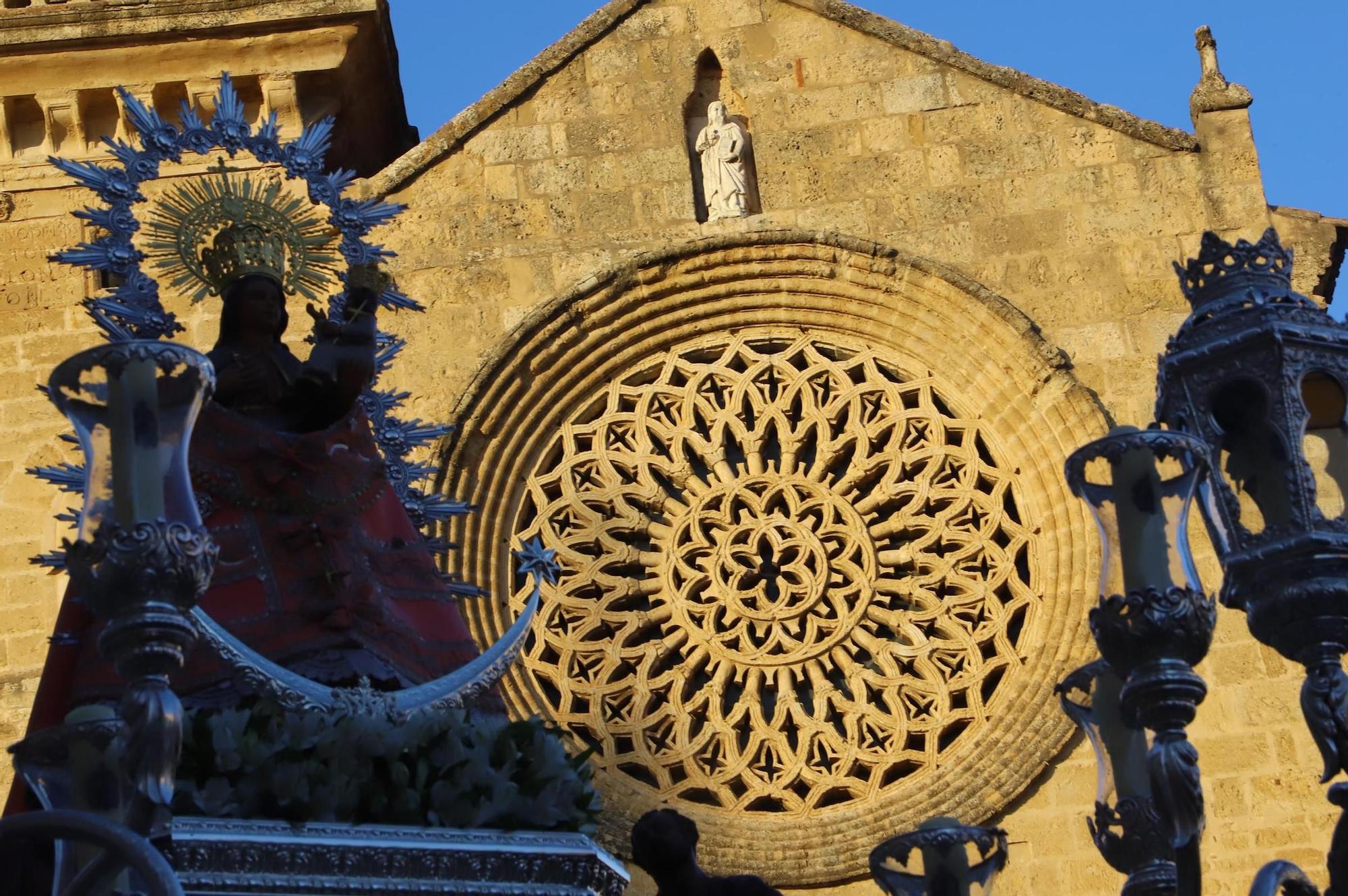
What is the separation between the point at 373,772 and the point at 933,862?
100 inches

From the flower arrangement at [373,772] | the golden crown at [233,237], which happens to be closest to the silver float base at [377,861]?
the flower arrangement at [373,772]


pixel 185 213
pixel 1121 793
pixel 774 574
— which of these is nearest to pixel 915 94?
pixel 774 574

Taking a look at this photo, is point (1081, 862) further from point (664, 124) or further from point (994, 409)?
point (664, 124)

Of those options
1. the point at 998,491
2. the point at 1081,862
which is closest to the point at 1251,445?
the point at 1081,862

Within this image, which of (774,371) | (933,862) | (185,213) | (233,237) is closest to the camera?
(233,237)

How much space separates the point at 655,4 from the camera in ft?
42.0

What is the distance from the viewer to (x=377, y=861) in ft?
16.1

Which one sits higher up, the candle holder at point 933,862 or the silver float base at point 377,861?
the silver float base at point 377,861

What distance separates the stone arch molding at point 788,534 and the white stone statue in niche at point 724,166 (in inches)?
8.2

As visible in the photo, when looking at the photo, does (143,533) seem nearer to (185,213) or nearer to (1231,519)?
(185,213)

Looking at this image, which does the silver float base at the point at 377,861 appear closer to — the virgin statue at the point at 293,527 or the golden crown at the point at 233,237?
the virgin statue at the point at 293,527

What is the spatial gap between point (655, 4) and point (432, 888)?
8381mm

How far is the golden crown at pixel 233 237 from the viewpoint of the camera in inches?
249

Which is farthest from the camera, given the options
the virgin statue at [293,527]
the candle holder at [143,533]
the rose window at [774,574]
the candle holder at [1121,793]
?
the rose window at [774,574]
